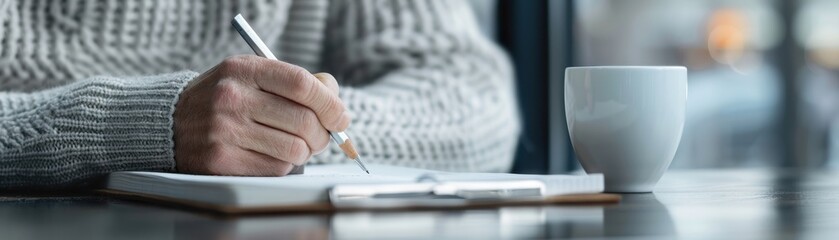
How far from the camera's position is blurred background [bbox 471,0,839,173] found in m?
4.11

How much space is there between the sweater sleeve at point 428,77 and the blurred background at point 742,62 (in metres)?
1.85

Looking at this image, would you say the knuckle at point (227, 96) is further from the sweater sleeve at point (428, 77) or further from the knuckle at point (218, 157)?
the sweater sleeve at point (428, 77)

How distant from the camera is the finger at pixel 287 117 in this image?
0.81m

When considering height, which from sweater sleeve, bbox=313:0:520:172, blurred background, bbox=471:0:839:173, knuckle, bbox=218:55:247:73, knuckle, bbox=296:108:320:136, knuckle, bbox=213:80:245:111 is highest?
knuckle, bbox=218:55:247:73

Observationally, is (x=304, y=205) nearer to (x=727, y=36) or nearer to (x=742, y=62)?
(x=742, y=62)

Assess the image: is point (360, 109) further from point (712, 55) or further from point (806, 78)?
point (712, 55)

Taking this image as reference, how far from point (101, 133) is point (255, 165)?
6.3 inches

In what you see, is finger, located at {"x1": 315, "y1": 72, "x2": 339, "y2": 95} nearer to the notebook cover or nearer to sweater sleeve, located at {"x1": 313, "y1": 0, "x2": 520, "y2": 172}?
the notebook cover

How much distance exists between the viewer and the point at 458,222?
1.74 ft

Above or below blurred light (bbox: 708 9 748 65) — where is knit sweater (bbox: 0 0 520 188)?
above

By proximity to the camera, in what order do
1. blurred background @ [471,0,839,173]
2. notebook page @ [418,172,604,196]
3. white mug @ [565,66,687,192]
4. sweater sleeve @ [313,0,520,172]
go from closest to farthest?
1. notebook page @ [418,172,604,196]
2. white mug @ [565,66,687,192]
3. sweater sleeve @ [313,0,520,172]
4. blurred background @ [471,0,839,173]

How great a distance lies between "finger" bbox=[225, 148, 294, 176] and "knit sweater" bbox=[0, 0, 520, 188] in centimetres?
12

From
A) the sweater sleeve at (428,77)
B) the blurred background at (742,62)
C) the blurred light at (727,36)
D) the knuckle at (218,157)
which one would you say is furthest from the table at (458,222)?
the blurred light at (727,36)

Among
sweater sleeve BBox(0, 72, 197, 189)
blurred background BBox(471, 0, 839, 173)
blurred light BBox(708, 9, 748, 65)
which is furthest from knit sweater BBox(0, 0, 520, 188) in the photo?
blurred light BBox(708, 9, 748, 65)
